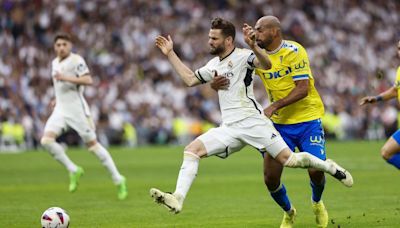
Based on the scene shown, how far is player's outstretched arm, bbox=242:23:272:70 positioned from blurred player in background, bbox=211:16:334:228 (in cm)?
72

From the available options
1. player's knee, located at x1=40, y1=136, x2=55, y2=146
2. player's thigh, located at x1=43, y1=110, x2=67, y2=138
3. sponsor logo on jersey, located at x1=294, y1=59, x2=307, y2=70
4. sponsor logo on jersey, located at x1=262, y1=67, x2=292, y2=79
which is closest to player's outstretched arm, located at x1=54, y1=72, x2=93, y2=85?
player's thigh, located at x1=43, y1=110, x2=67, y2=138

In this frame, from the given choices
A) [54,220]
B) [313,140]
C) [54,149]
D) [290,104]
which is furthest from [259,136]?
[54,149]

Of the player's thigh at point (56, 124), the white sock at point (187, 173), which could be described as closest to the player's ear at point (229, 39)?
the white sock at point (187, 173)

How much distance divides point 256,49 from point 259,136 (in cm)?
114

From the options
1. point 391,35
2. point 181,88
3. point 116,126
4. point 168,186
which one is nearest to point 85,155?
point 116,126

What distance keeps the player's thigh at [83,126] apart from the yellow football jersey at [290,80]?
6.03 m

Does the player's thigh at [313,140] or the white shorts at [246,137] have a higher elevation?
the white shorts at [246,137]

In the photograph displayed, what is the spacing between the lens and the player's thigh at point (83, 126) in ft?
56.3

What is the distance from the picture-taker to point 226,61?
1109 cm

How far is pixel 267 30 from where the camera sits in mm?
11453

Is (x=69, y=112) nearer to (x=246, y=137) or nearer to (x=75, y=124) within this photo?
(x=75, y=124)

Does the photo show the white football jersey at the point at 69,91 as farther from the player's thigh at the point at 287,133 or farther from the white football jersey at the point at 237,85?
the white football jersey at the point at 237,85

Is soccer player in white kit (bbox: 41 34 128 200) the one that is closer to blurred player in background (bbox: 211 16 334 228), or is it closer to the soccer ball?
blurred player in background (bbox: 211 16 334 228)

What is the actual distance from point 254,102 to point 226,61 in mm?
631
